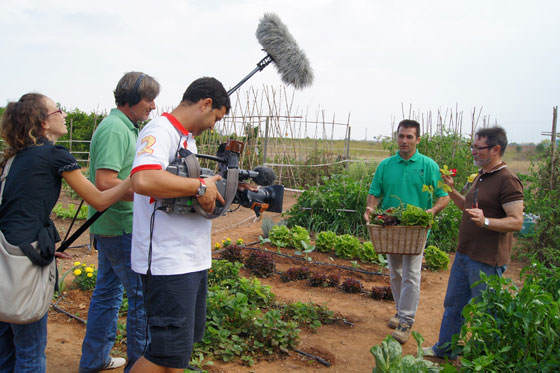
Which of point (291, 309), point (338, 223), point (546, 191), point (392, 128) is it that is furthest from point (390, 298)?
point (392, 128)

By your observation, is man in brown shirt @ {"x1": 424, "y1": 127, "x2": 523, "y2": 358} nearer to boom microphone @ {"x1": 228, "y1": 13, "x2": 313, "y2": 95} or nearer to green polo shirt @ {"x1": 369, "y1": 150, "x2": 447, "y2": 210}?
green polo shirt @ {"x1": 369, "y1": 150, "x2": 447, "y2": 210}

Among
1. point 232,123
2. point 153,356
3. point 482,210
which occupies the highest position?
point 232,123

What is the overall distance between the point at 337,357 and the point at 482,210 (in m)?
1.70

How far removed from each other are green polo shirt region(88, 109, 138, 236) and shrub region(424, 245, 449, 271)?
4.81m

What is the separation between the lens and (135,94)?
111 inches

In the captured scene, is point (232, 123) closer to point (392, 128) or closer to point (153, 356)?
point (392, 128)

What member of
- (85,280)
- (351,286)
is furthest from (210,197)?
(351,286)

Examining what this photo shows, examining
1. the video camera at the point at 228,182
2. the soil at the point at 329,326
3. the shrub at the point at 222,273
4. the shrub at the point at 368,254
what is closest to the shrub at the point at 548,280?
the video camera at the point at 228,182

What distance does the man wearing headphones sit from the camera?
269 centimetres

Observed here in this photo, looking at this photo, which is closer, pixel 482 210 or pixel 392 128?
pixel 482 210

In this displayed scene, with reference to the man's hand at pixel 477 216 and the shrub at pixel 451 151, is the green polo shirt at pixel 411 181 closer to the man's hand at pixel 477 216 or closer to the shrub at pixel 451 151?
the man's hand at pixel 477 216

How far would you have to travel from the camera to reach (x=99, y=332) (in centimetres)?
296

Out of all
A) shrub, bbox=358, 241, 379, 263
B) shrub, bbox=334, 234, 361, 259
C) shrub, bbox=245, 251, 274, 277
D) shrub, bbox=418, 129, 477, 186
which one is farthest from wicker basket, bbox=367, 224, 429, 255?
shrub, bbox=418, 129, 477, 186

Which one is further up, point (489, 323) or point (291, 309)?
point (489, 323)
